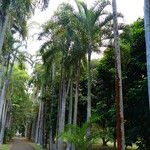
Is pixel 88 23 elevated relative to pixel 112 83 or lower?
elevated

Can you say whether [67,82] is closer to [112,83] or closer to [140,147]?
[112,83]

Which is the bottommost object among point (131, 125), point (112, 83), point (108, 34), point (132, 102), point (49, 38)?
point (131, 125)

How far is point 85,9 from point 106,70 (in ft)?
19.6

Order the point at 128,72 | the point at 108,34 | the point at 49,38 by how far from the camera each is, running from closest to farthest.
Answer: the point at 108,34 < the point at 128,72 < the point at 49,38

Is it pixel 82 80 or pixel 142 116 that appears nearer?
pixel 142 116

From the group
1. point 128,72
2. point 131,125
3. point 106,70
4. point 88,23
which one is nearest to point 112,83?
point 106,70

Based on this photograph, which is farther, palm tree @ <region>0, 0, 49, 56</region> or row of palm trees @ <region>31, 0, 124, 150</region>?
row of palm trees @ <region>31, 0, 124, 150</region>

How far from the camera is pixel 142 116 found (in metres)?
20.6

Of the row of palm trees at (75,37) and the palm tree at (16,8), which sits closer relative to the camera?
the palm tree at (16,8)

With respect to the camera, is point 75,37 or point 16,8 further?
point 75,37

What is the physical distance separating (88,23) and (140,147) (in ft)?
28.1

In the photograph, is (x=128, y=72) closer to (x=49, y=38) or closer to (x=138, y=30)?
(x=138, y=30)

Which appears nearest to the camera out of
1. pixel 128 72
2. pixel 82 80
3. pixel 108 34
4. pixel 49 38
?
pixel 108 34

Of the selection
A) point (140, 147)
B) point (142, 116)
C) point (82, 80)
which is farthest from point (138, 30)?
point (82, 80)
